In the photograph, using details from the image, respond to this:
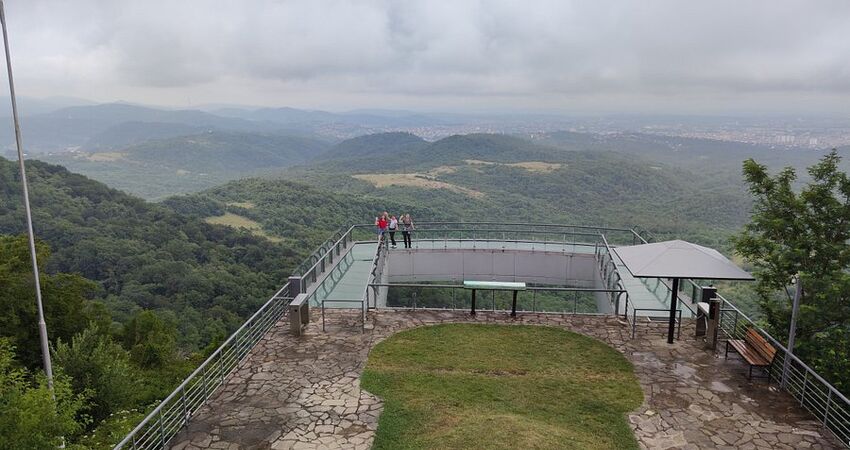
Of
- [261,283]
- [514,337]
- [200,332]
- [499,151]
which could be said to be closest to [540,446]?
[514,337]

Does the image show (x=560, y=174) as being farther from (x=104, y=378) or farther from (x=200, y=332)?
(x=104, y=378)

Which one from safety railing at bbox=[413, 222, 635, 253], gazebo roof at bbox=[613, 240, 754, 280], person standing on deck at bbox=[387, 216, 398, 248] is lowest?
safety railing at bbox=[413, 222, 635, 253]

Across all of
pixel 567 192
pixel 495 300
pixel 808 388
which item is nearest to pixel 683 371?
pixel 808 388

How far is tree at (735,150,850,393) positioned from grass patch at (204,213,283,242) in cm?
5182

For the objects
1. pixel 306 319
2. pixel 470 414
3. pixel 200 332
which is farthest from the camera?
pixel 200 332

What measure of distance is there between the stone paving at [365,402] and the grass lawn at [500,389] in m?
0.34

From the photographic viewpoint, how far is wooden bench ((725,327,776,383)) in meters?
9.03

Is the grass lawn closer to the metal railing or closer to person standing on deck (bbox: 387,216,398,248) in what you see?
the metal railing

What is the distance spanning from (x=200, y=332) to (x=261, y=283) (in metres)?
6.48

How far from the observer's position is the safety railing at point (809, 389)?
7.56 m

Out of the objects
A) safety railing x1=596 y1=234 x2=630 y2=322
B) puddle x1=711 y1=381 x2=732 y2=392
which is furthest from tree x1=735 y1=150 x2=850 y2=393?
safety railing x1=596 y1=234 x2=630 y2=322

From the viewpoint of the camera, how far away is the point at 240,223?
64938mm

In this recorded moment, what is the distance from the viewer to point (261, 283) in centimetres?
3975

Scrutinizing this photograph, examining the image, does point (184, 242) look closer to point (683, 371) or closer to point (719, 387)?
point (683, 371)
